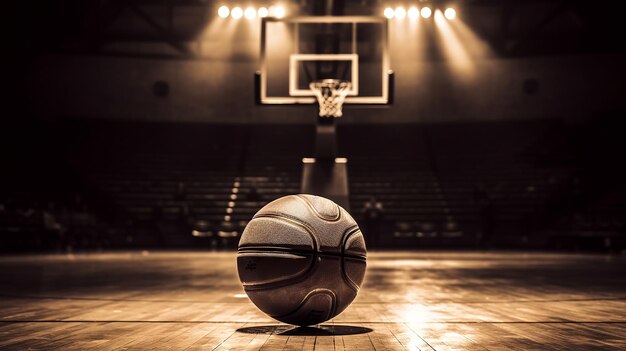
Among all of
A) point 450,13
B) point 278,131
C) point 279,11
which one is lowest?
point 278,131

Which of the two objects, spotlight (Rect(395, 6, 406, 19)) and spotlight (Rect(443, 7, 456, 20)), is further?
spotlight (Rect(395, 6, 406, 19))

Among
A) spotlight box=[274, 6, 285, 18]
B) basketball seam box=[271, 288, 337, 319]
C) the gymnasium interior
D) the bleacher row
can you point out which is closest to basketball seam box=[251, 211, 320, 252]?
basketball seam box=[271, 288, 337, 319]

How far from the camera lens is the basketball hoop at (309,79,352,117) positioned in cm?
1812

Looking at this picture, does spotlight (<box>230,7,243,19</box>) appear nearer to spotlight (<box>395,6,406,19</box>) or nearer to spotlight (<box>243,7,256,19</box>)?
spotlight (<box>243,7,256,19</box>)

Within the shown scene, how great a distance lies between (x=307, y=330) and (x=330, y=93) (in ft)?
41.9

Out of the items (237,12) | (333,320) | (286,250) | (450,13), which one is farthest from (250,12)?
(286,250)

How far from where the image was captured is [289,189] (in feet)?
86.5

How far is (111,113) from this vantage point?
30.2m

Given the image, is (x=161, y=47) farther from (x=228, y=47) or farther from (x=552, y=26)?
(x=552, y=26)

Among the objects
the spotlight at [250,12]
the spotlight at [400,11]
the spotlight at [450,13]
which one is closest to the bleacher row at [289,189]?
the spotlight at [450,13]

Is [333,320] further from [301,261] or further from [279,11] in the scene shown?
[279,11]

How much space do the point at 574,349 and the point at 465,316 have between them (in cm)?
181

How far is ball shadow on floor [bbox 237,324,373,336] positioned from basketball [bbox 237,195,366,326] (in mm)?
83

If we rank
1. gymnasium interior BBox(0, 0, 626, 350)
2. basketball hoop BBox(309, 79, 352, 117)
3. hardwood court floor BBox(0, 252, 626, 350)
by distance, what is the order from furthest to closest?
gymnasium interior BBox(0, 0, 626, 350)
basketball hoop BBox(309, 79, 352, 117)
hardwood court floor BBox(0, 252, 626, 350)
